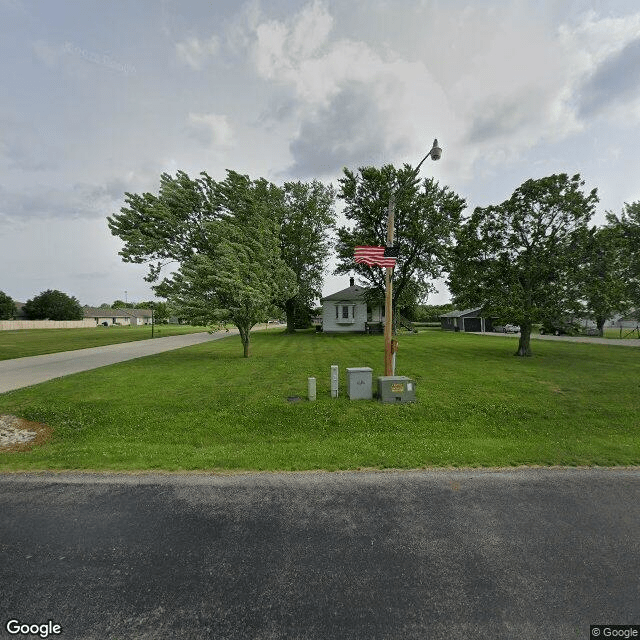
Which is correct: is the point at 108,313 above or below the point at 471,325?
above

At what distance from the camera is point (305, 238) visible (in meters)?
43.0

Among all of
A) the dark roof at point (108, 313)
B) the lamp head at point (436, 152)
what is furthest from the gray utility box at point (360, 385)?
the dark roof at point (108, 313)

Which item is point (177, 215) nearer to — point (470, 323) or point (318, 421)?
point (318, 421)

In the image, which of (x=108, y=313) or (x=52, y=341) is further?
(x=108, y=313)

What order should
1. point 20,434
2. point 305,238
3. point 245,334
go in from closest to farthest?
1. point 20,434
2. point 245,334
3. point 305,238

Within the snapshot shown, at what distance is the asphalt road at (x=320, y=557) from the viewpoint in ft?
9.77

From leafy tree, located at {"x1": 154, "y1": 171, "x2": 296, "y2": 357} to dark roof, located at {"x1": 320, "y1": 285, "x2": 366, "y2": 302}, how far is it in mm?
22994

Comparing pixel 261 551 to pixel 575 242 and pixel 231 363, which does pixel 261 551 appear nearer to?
pixel 231 363

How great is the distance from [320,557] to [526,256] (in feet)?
66.6

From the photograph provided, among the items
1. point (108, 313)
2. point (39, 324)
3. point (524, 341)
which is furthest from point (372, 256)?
point (108, 313)

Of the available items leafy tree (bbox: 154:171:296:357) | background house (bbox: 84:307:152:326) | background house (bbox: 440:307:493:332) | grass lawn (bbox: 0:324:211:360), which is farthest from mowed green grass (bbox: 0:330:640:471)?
background house (bbox: 84:307:152:326)

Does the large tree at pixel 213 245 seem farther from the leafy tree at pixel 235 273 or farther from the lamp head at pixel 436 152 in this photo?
the lamp head at pixel 436 152

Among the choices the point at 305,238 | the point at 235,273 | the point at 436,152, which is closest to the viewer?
the point at 436,152

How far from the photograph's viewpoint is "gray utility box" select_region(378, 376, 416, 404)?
9.81 meters
